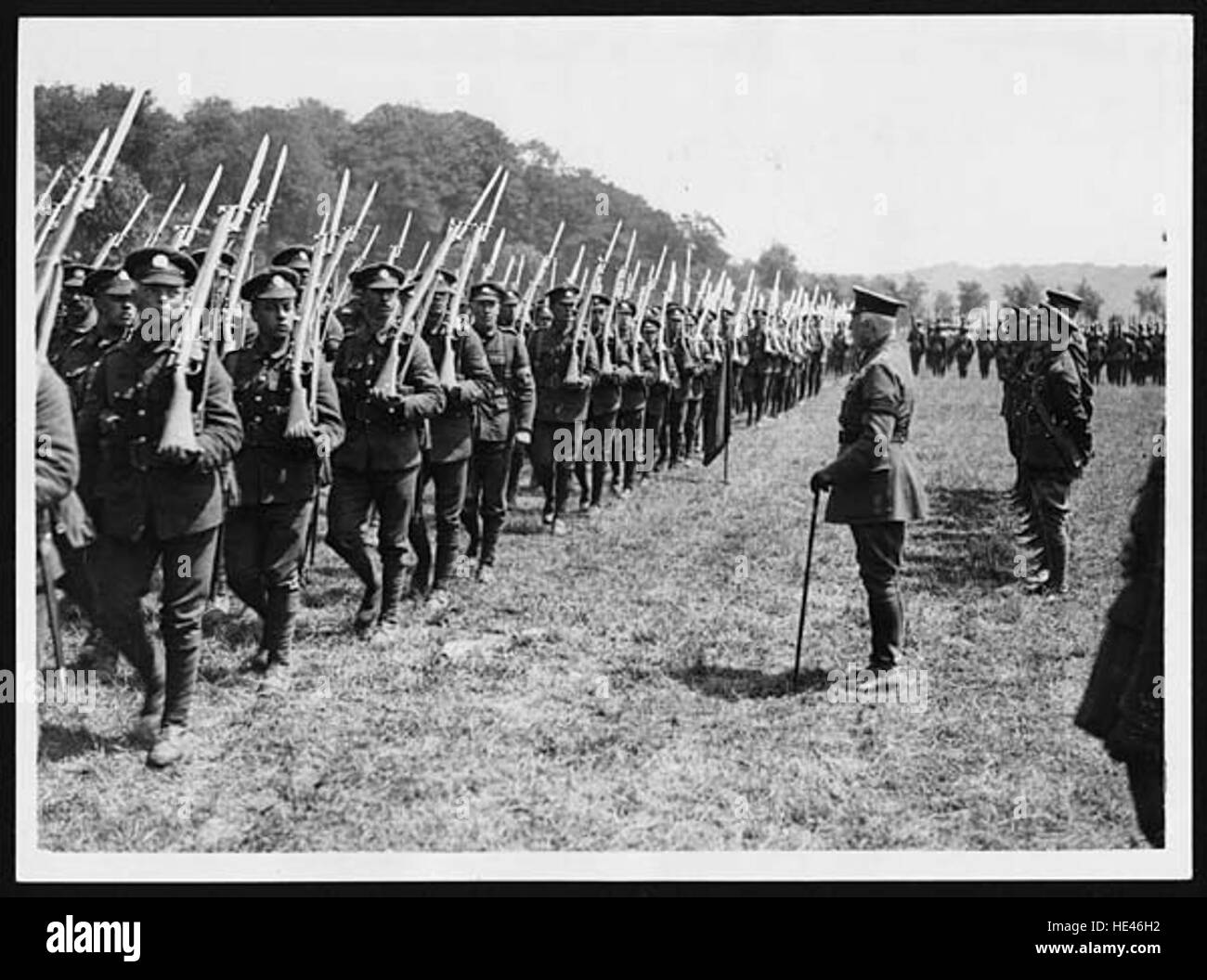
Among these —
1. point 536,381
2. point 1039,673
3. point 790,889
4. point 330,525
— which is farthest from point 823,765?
point 536,381

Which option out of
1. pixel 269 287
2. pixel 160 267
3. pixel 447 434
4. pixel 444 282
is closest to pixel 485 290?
pixel 444 282

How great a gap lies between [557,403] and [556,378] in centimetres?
22

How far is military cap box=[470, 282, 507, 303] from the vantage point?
903 centimetres

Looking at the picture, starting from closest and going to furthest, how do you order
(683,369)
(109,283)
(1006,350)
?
1. (109,283)
2. (683,369)
3. (1006,350)

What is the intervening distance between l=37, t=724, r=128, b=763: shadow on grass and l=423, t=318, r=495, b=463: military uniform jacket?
112 inches

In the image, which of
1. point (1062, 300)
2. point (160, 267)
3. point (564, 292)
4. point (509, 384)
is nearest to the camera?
point (160, 267)

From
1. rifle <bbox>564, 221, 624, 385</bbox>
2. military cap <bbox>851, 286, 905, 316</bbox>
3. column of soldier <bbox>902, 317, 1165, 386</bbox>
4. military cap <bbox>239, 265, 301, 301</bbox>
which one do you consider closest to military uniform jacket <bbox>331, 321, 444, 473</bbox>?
military cap <bbox>239, 265, 301, 301</bbox>

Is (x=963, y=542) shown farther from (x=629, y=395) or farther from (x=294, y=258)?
(x=294, y=258)

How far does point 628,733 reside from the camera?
6.41m

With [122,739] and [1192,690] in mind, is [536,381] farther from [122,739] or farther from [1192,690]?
[1192,690]

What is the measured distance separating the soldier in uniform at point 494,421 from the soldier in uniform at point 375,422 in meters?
1.18

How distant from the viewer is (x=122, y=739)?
20.0 ft

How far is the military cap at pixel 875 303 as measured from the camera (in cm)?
645

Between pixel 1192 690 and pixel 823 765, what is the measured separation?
1.91 metres
